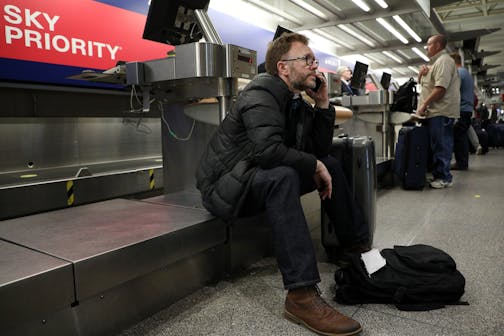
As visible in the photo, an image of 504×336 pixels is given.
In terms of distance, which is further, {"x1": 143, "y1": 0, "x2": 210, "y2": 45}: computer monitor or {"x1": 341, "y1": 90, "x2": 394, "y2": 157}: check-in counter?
{"x1": 341, "y1": 90, "x2": 394, "y2": 157}: check-in counter

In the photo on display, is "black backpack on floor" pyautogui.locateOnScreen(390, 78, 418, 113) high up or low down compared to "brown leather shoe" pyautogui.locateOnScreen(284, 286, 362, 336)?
up

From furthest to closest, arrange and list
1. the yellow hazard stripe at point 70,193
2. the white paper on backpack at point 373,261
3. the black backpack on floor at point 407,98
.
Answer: the black backpack on floor at point 407,98
the yellow hazard stripe at point 70,193
the white paper on backpack at point 373,261

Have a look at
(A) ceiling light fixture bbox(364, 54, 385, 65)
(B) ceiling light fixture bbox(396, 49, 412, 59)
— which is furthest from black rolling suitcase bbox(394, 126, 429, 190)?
(B) ceiling light fixture bbox(396, 49, 412, 59)

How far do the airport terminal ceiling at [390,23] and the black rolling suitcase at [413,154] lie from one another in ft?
10.8

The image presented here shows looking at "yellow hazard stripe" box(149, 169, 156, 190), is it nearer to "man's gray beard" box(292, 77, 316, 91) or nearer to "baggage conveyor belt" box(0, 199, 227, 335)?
"baggage conveyor belt" box(0, 199, 227, 335)

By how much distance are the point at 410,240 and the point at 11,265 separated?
6.96 ft

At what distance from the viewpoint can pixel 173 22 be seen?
2.31m

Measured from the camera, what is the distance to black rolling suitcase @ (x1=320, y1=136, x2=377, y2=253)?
2105 mm

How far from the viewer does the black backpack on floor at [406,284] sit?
159 cm

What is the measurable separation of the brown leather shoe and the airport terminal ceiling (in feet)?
19.5

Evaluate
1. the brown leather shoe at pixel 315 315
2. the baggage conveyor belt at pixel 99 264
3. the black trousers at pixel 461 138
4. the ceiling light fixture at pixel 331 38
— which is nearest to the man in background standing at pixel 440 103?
the black trousers at pixel 461 138

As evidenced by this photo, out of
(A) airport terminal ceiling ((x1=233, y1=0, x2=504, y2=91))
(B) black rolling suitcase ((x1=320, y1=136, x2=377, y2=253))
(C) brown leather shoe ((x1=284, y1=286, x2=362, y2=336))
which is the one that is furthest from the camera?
(A) airport terminal ceiling ((x1=233, y1=0, x2=504, y2=91))

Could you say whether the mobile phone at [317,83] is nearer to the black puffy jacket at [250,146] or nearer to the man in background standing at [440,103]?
the black puffy jacket at [250,146]

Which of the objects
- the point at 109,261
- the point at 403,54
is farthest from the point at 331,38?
the point at 109,261
